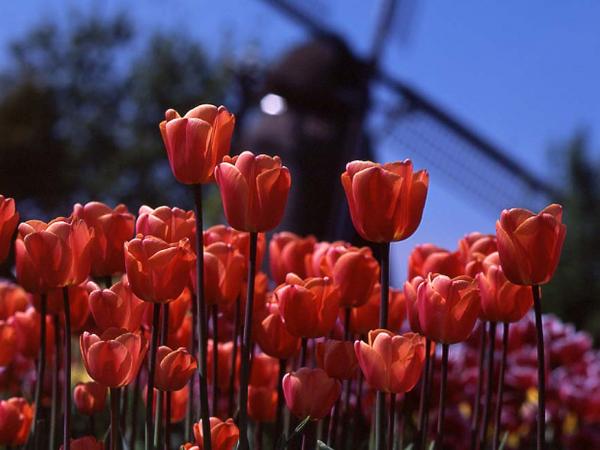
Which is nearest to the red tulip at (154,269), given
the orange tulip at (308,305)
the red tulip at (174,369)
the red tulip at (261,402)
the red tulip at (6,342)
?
the red tulip at (174,369)

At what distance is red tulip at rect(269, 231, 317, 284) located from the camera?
8.04 ft

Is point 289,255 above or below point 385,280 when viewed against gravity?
below

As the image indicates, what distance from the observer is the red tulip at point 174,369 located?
1.70 meters

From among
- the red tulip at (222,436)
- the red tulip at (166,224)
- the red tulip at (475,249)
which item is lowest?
the red tulip at (222,436)

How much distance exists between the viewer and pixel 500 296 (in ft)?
6.57

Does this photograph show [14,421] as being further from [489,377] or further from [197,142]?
[489,377]

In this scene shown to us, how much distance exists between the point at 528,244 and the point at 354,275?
1.46ft

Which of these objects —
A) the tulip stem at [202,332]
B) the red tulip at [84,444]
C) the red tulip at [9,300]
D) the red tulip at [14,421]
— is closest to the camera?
the tulip stem at [202,332]

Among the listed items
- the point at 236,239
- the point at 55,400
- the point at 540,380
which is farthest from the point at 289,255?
the point at 540,380

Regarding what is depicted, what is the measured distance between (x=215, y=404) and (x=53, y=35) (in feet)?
124

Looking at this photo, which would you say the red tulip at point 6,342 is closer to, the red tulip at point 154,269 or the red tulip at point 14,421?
the red tulip at point 14,421

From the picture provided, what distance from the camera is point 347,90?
48.1 ft

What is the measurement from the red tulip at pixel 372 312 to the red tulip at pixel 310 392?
1.54 feet

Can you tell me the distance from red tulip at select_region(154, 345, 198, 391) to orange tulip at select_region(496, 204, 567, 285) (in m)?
0.64
